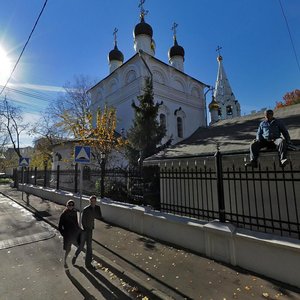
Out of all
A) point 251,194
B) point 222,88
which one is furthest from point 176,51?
point 251,194

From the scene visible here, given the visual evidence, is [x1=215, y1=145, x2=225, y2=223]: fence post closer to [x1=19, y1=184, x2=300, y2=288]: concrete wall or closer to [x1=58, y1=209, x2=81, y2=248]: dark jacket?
[x1=19, y1=184, x2=300, y2=288]: concrete wall

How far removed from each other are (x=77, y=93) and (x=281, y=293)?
104ft

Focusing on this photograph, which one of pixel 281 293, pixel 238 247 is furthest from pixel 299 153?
pixel 281 293

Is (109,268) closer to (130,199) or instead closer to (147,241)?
(147,241)

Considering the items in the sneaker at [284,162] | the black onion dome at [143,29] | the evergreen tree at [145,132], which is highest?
the black onion dome at [143,29]

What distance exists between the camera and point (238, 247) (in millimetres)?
4980

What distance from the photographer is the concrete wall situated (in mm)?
4254

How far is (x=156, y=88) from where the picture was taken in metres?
25.0

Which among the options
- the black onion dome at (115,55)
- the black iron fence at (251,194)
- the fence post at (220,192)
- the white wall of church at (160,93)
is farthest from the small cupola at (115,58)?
the fence post at (220,192)

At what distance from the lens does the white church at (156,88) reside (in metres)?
24.8

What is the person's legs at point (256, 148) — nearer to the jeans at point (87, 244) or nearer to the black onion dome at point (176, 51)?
the jeans at point (87, 244)

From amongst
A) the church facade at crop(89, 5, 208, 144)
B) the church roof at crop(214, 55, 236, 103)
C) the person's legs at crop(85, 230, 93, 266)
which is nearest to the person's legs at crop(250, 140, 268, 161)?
the person's legs at crop(85, 230, 93, 266)

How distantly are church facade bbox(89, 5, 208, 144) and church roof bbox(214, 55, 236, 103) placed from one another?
6263 millimetres

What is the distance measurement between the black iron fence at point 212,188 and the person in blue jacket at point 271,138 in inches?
18.8
